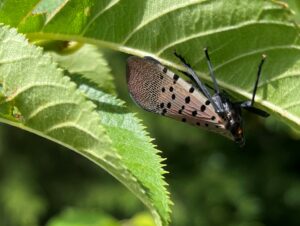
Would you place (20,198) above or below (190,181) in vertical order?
below

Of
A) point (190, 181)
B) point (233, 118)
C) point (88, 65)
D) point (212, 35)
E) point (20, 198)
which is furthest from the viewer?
point (190, 181)

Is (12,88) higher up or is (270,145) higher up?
(12,88)

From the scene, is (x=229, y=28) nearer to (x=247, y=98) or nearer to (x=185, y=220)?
(x=247, y=98)

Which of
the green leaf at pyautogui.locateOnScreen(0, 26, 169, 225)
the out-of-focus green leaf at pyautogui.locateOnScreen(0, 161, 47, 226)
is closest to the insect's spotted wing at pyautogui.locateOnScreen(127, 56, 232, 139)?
the green leaf at pyautogui.locateOnScreen(0, 26, 169, 225)

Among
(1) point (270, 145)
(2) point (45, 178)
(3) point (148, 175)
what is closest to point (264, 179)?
(1) point (270, 145)

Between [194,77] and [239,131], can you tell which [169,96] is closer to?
[194,77]

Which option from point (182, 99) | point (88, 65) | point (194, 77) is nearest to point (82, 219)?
point (182, 99)
